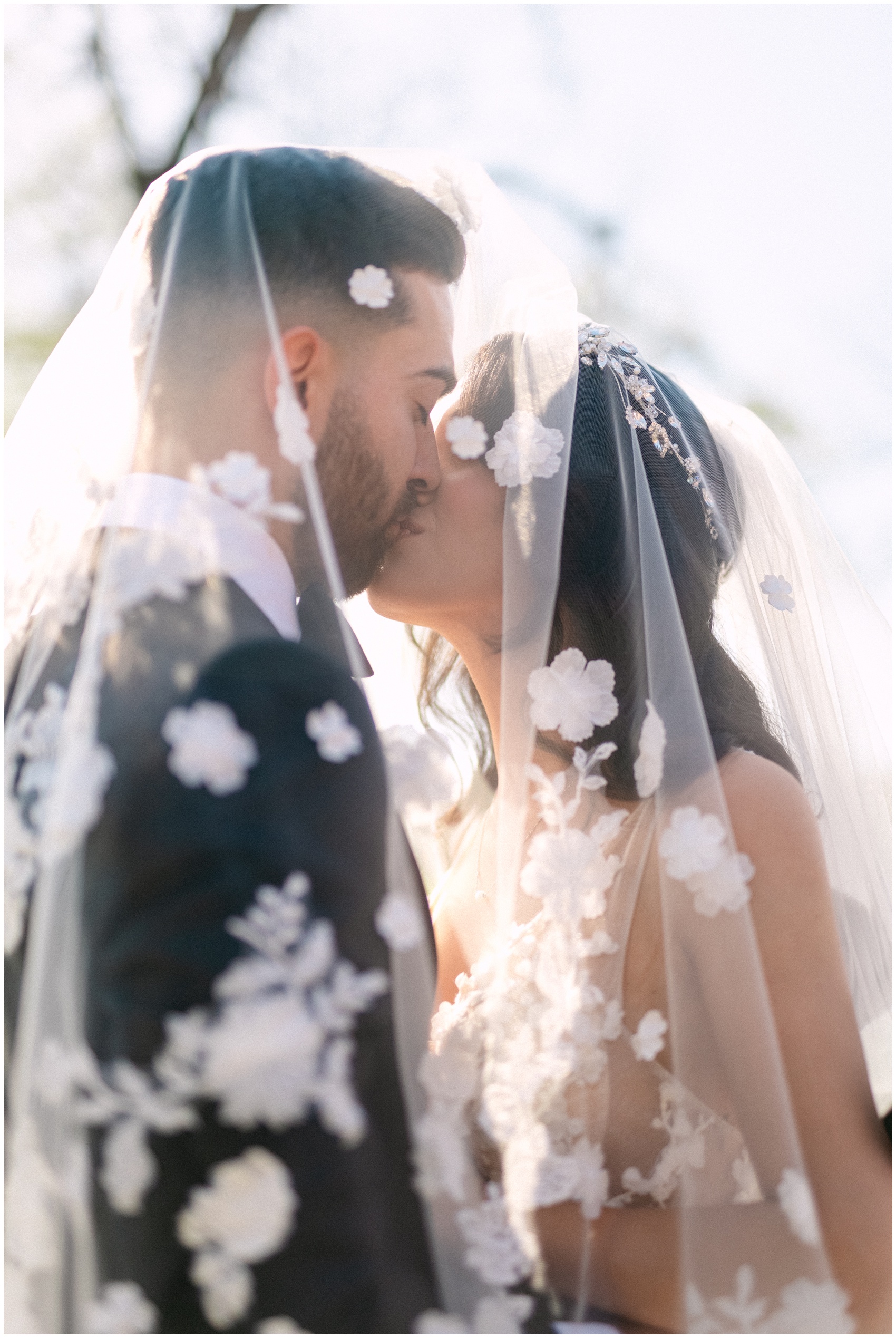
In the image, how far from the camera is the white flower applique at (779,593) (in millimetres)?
2262

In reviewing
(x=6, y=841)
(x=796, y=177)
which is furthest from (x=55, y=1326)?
(x=796, y=177)

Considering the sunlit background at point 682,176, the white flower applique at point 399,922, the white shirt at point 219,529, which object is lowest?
the white flower applique at point 399,922

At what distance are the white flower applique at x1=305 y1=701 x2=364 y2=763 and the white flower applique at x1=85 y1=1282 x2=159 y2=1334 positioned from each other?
848mm

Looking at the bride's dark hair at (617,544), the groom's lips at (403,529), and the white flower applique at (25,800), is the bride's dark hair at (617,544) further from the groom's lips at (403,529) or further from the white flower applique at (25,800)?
the white flower applique at (25,800)

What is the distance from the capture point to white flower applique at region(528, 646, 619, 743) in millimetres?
2043

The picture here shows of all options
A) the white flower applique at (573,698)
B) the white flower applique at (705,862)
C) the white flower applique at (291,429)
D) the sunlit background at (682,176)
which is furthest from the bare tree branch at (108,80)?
the white flower applique at (705,862)

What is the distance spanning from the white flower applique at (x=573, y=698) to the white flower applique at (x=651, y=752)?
8cm

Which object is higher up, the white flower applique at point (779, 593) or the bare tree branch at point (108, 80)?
the bare tree branch at point (108, 80)

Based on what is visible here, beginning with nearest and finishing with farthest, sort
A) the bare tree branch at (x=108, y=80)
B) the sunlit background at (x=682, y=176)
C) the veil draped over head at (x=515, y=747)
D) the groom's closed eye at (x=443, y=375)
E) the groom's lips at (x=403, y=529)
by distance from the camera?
the veil draped over head at (x=515, y=747)
the groom's closed eye at (x=443, y=375)
the groom's lips at (x=403, y=529)
the sunlit background at (x=682, y=176)
the bare tree branch at (x=108, y=80)

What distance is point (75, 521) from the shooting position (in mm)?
1810

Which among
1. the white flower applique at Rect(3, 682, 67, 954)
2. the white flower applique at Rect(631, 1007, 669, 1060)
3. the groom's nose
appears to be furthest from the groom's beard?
the white flower applique at Rect(631, 1007, 669, 1060)

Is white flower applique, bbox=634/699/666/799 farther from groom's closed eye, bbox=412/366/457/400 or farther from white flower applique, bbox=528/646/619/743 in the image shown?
groom's closed eye, bbox=412/366/457/400

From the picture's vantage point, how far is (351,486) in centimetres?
192

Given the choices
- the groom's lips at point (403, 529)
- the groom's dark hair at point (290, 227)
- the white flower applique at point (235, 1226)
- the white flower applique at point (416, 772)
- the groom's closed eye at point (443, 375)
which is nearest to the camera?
the white flower applique at point (235, 1226)
